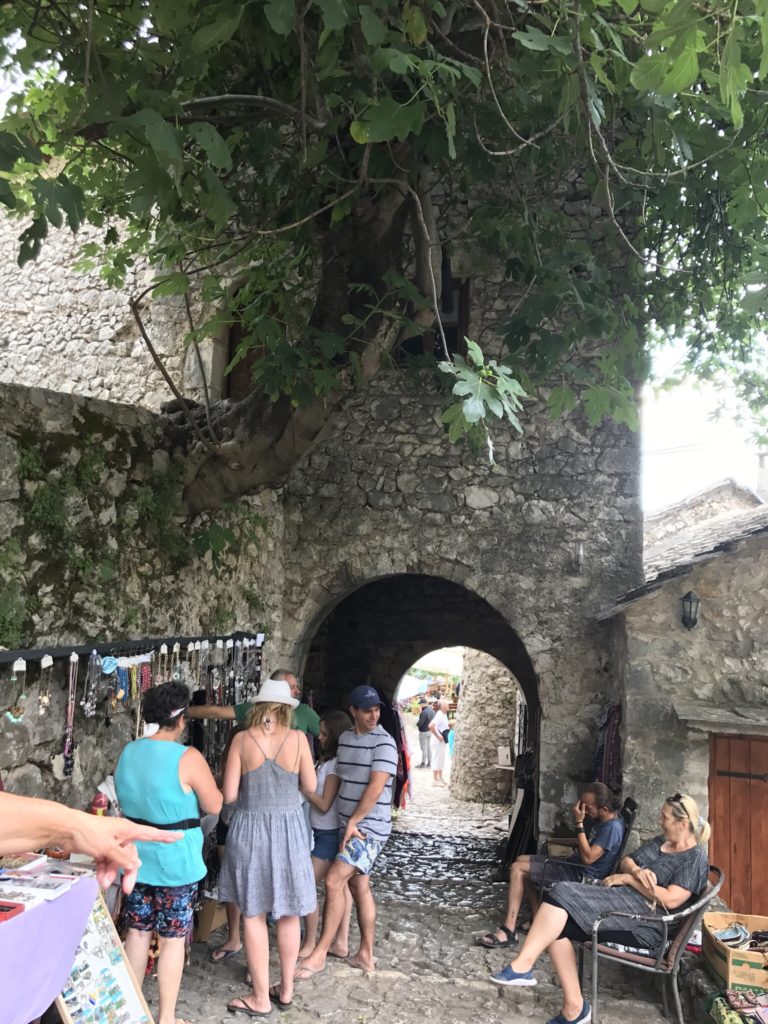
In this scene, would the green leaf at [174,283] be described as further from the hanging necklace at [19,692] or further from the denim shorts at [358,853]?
the denim shorts at [358,853]

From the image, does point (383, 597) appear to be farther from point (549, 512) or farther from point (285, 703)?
point (285, 703)

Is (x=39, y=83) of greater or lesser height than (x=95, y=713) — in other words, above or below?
above

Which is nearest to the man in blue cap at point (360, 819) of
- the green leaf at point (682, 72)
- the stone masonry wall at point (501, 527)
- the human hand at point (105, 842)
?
the stone masonry wall at point (501, 527)

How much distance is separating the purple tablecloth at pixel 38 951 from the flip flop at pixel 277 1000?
1.61 metres

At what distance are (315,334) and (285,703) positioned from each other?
6.05 ft

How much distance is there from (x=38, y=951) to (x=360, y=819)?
2145 millimetres

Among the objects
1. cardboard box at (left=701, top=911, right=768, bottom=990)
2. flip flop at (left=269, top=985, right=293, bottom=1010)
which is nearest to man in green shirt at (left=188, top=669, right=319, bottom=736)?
flip flop at (left=269, top=985, right=293, bottom=1010)

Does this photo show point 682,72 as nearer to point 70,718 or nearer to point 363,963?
point 70,718

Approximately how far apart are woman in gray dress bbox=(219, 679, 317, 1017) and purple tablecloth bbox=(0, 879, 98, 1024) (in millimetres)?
1217

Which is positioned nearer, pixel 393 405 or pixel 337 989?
pixel 337 989

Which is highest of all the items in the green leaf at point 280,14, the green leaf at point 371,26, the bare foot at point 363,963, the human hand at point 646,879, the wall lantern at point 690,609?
the green leaf at point 371,26

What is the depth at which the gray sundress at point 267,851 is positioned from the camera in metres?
3.68

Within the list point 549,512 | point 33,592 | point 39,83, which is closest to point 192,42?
point 33,592

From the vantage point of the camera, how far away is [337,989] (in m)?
4.01
